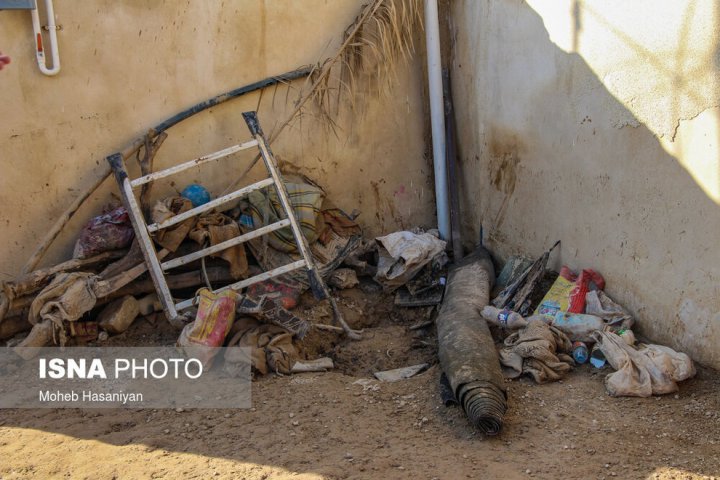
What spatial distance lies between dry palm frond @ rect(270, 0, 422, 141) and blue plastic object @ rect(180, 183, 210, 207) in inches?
26.4

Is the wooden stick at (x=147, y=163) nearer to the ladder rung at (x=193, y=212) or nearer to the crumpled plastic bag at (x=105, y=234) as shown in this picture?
the crumpled plastic bag at (x=105, y=234)

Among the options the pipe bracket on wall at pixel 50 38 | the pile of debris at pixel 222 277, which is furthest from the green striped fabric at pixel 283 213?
the pipe bracket on wall at pixel 50 38

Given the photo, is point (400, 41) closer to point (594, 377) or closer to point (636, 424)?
point (594, 377)

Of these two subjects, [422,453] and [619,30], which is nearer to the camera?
[422,453]

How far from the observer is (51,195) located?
16.6ft

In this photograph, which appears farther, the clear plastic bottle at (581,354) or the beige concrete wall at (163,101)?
the beige concrete wall at (163,101)

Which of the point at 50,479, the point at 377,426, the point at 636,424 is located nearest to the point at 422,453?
the point at 377,426

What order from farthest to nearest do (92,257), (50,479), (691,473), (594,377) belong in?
(92,257), (594,377), (50,479), (691,473)

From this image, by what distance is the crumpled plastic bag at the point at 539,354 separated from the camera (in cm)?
410

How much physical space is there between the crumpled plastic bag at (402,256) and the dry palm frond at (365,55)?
101cm

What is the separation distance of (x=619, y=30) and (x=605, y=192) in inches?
36.4

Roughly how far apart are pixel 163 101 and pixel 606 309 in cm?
324

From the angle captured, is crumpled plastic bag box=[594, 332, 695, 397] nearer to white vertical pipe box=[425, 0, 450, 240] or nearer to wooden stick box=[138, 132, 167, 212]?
white vertical pipe box=[425, 0, 450, 240]

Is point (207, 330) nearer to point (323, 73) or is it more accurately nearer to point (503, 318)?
point (503, 318)
